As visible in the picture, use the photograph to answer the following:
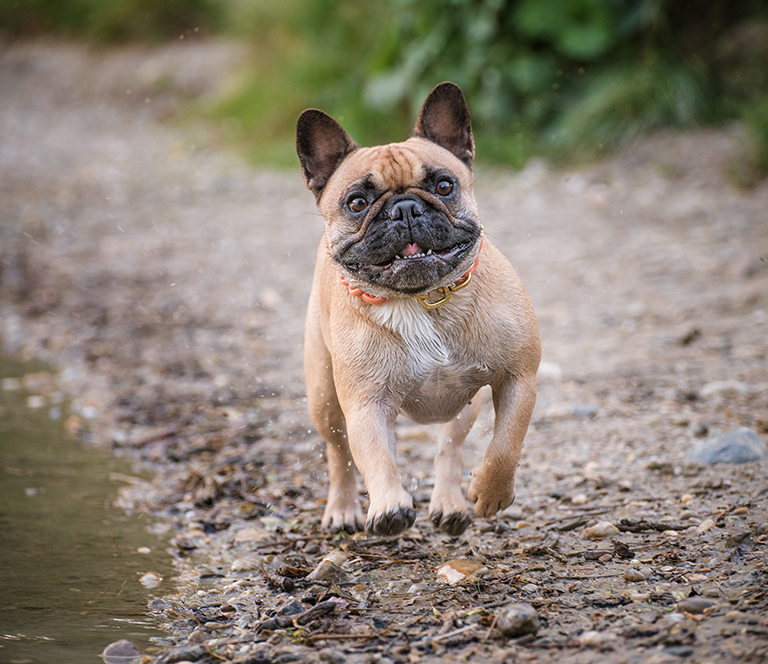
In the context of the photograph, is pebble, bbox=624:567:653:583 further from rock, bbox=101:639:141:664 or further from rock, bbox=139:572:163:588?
rock, bbox=139:572:163:588

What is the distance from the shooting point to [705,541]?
3.37 m

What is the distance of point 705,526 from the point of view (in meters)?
3.50

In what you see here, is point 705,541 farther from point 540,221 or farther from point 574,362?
point 540,221

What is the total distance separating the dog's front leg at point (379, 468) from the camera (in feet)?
10.2

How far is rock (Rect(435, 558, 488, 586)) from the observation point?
3342 mm

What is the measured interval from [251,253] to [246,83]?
7819 millimetres

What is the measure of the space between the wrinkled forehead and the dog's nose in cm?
15

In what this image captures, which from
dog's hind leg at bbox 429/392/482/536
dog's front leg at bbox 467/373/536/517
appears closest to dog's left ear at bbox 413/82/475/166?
dog's front leg at bbox 467/373/536/517

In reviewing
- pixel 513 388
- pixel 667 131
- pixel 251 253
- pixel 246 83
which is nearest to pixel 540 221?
pixel 667 131

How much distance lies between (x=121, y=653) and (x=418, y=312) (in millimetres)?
1611

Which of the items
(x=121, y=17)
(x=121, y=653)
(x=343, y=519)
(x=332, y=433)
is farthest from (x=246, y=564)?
(x=121, y=17)

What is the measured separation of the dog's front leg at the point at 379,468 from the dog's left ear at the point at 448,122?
1.16 meters

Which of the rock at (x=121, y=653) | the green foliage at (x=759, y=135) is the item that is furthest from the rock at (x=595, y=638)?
the green foliage at (x=759, y=135)

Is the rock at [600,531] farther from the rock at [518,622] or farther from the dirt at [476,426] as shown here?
→ the rock at [518,622]
